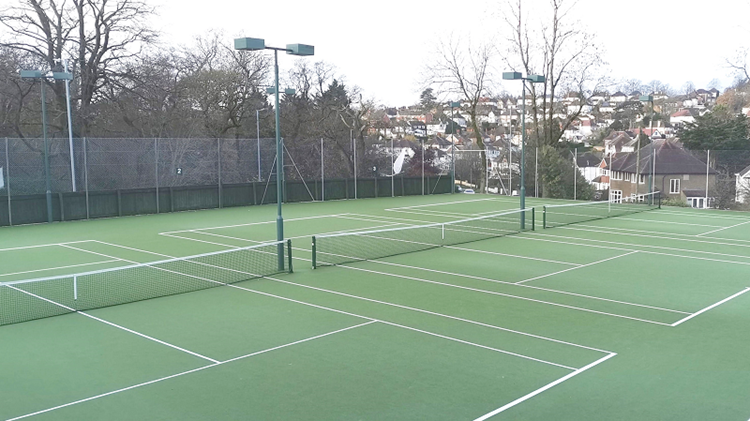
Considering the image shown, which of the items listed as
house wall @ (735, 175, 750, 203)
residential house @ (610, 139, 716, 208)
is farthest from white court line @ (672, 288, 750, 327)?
house wall @ (735, 175, 750, 203)

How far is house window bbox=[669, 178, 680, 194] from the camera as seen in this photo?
1463 inches

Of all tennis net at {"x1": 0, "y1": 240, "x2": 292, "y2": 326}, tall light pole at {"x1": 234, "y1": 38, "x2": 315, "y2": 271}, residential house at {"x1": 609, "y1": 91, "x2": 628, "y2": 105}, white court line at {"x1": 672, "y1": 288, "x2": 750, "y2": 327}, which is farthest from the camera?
residential house at {"x1": 609, "y1": 91, "x2": 628, "y2": 105}

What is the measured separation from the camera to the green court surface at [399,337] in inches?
297

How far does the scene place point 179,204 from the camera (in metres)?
31.0

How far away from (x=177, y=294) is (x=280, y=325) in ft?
10.8

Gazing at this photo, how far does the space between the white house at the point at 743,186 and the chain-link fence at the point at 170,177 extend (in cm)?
1586

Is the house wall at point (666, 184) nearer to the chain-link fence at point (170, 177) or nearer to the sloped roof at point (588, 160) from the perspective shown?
the sloped roof at point (588, 160)

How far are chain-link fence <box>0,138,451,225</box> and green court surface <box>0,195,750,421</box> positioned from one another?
28.0ft

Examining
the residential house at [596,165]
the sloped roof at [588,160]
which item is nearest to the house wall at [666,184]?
the sloped roof at [588,160]

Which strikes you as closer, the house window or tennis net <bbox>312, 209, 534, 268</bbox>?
tennis net <bbox>312, 209, 534, 268</bbox>

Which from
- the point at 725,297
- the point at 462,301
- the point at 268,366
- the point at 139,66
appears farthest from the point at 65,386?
the point at 139,66

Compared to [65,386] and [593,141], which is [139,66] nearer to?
[65,386]

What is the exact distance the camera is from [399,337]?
10.2m

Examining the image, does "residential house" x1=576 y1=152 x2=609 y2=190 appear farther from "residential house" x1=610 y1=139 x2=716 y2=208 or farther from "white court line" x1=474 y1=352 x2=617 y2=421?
"white court line" x1=474 y1=352 x2=617 y2=421
